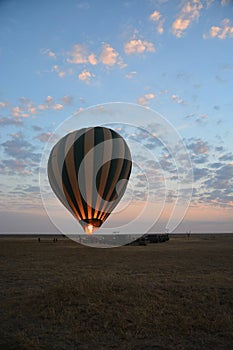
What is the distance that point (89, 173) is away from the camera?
34031mm

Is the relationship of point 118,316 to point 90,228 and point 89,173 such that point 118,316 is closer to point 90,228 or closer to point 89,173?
point 89,173

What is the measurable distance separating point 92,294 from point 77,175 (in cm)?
2307

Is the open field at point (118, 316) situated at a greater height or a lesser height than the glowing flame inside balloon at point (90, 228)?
lesser

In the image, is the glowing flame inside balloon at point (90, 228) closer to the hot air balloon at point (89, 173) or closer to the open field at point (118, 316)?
the hot air balloon at point (89, 173)

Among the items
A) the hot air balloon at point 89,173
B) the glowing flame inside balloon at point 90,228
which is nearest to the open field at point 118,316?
the hot air balloon at point 89,173

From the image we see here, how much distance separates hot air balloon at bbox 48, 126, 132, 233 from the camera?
33.9m

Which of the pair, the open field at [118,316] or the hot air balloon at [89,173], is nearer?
the open field at [118,316]

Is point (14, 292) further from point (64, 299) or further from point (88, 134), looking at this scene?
point (88, 134)

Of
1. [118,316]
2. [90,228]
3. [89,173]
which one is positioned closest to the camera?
[118,316]

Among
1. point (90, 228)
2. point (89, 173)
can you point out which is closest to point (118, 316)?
point (89, 173)

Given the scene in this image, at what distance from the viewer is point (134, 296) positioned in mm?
11289

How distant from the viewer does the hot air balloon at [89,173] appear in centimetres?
3394

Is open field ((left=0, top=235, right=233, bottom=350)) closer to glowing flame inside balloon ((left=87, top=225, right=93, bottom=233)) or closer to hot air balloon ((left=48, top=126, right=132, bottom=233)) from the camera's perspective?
hot air balloon ((left=48, top=126, right=132, bottom=233))

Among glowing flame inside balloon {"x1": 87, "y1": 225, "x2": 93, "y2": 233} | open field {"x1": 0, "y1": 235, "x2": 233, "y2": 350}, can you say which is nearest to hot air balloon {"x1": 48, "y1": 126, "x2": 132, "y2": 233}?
glowing flame inside balloon {"x1": 87, "y1": 225, "x2": 93, "y2": 233}
